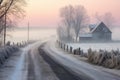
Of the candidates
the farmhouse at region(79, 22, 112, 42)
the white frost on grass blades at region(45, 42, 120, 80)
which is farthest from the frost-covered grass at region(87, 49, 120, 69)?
the farmhouse at region(79, 22, 112, 42)

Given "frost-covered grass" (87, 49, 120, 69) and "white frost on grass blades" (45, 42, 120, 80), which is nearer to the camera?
"white frost on grass blades" (45, 42, 120, 80)

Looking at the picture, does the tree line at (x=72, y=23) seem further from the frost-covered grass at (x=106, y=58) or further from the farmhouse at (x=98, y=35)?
the frost-covered grass at (x=106, y=58)

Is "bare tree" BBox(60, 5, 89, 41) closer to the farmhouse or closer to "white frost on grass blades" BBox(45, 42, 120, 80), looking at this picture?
the farmhouse

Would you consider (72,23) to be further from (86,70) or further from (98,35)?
(86,70)

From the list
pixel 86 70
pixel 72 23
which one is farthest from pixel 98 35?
pixel 86 70

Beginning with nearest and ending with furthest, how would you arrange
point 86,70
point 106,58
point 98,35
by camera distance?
point 86,70 → point 106,58 → point 98,35

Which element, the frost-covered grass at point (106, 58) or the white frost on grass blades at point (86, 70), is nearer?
the white frost on grass blades at point (86, 70)

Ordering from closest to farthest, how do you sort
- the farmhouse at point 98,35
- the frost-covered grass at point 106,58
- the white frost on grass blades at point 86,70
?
the white frost on grass blades at point 86,70 < the frost-covered grass at point 106,58 < the farmhouse at point 98,35

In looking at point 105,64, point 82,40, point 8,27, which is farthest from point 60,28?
point 105,64

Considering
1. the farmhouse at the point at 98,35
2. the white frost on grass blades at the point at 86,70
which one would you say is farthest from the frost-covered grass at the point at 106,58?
the farmhouse at the point at 98,35

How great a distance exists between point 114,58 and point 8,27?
45335 millimetres

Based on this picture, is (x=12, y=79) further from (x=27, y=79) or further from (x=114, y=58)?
(x=114, y=58)

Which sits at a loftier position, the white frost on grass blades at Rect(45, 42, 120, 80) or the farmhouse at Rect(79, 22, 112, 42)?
the white frost on grass blades at Rect(45, 42, 120, 80)

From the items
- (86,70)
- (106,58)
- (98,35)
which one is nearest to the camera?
(86,70)
